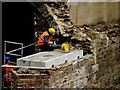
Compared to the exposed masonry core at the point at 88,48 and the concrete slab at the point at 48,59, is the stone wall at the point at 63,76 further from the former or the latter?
the concrete slab at the point at 48,59

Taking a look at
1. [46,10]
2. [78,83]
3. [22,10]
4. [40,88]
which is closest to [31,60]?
[40,88]

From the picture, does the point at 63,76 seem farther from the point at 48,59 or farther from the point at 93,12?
the point at 93,12

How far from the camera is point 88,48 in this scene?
24.4 feet

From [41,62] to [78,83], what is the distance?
1.50 metres

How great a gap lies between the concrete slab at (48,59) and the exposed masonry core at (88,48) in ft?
0.42

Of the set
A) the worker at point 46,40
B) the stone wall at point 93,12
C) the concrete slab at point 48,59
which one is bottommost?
the concrete slab at point 48,59

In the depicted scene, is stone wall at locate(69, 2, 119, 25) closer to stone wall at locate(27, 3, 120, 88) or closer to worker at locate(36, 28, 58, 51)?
stone wall at locate(27, 3, 120, 88)

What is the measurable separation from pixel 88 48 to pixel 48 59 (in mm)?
2043

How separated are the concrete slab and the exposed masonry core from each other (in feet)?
0.42

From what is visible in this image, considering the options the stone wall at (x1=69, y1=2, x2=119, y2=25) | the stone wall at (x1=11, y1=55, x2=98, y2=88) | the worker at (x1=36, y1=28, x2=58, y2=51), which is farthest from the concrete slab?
the stone wall at (x1=69, y1=2, x2=119, y2=25)

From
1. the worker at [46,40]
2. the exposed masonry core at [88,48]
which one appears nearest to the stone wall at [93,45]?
the exposed masonry core at [88,48]

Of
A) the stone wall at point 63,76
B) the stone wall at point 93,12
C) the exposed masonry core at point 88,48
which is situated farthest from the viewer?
the stone wall at point 93,12

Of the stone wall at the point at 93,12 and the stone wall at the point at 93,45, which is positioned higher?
the stone wall at the point at 93,12

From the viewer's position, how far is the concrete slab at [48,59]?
217 inches
